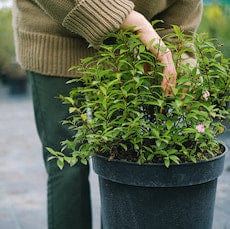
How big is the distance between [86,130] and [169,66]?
326mm

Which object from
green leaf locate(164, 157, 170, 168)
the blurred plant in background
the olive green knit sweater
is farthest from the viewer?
the blurred plant in background

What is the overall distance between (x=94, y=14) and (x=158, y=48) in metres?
0.27

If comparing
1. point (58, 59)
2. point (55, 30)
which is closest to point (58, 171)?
point (58, 59)

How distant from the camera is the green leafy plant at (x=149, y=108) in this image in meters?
1.85

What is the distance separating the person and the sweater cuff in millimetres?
13

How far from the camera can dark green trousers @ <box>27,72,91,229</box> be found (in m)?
2.38

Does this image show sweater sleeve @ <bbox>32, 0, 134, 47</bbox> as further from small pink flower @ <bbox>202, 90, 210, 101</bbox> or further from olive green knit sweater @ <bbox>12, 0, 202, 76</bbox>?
small pink flower @ <bbox>202, 90, 210, 101</bbox>

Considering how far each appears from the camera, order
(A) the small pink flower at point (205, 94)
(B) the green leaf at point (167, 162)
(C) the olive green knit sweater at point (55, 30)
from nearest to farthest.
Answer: (B) the green leaf at point (167, 162)
(A) the small pink flower at point (205, 94)
(C) the olive green knit sweater at point (55, 30)

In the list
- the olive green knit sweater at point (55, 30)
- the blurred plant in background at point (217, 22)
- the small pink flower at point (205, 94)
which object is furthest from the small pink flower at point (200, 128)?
the blurred plant in background at point (217, 22)

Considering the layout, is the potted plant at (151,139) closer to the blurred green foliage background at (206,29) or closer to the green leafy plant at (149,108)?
the green leafy plant at (149,108)

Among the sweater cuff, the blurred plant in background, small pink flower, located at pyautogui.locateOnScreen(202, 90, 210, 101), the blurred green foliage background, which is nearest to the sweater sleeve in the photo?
the sweater cuff

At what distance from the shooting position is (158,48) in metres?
1.87

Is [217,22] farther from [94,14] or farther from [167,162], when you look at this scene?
[167,162]

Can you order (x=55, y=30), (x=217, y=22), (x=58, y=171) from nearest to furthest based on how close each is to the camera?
(x=55, y=30)
(x=58, y=171)
(x=217, y=22)
